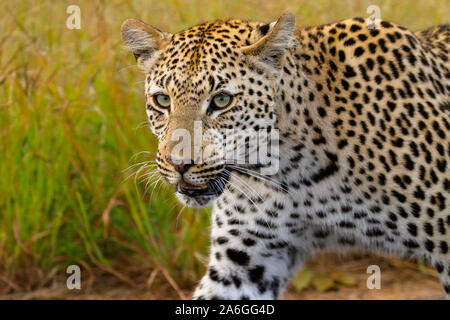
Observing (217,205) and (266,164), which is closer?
(266,164)

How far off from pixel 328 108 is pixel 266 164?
49cm

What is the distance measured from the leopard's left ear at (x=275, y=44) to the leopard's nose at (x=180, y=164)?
2.32ft

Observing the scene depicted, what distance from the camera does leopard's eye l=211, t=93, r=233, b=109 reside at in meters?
3.97

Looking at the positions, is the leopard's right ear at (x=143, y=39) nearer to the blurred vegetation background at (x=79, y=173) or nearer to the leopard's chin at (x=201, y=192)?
the leopard's chin at (x=201, y=192)

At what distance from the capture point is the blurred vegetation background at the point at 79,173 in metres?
6.09

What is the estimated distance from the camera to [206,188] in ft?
13.3

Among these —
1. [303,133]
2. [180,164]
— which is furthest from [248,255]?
[180,164]

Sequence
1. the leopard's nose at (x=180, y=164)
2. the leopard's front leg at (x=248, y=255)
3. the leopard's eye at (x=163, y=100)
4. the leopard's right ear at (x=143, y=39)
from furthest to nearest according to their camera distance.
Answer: the leopard's front leg at (x=248, y=255)
the leopard's right ear at (x=143, y=39)
the leopard's eye at (x=163, y=100)
the leopard's nose at (x=180, y=164)

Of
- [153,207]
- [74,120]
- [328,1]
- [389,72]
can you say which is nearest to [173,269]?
[153,207]

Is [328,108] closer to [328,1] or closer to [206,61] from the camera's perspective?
[206,61]

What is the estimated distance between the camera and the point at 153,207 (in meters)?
6.36

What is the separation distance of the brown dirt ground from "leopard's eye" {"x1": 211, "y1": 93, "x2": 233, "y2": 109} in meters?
2.42

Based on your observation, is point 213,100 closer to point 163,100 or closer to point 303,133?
point 163,100

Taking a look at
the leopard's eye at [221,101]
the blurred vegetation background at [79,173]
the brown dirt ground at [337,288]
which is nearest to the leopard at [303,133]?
the leopard's eye at [221,101]
